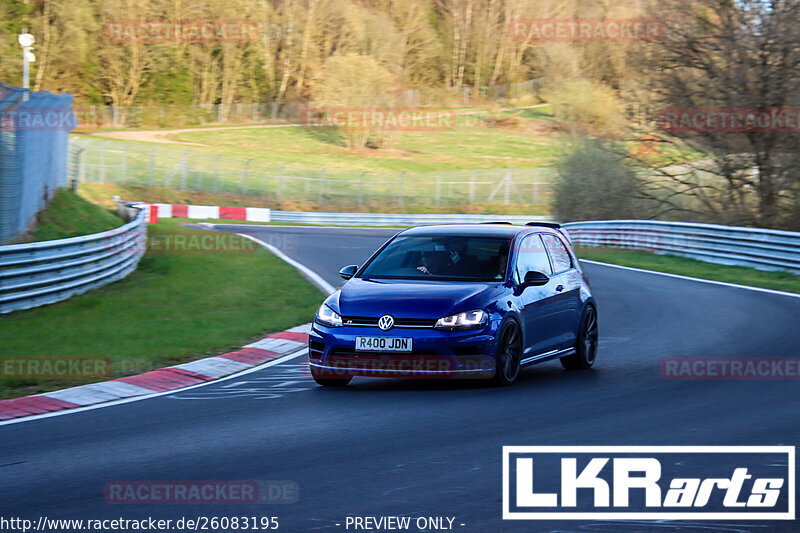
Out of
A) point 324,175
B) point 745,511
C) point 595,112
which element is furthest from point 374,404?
point 595,112

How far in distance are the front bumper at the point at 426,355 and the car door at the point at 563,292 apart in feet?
5.19

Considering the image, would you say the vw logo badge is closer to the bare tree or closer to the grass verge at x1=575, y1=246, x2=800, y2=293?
the grass verge at x1=575, y1=246, x2=800, y2=293

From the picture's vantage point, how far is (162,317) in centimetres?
1534

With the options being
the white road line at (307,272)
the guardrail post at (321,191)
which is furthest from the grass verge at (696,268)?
the guardrail post at (321,191)

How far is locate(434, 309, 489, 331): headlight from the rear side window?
200 centimetres

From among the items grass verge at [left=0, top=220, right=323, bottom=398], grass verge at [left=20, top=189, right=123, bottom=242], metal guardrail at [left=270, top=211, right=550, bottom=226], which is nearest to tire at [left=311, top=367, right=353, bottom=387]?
grass verge at [left=0, top=220, right=323, bottom=398]

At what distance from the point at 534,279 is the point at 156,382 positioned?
3.80 m

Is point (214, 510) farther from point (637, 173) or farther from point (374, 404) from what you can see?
point (637, 173)

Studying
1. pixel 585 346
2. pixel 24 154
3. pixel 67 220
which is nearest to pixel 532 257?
pixel 585 346

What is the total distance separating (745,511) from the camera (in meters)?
5.58

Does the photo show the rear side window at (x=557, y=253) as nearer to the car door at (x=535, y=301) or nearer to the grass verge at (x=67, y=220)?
the car door at (x=535, y=301)

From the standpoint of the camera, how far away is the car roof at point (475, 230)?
10.8 m

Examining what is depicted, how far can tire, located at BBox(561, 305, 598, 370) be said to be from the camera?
11203 mm

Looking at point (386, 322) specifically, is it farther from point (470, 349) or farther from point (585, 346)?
point (585, 346)
